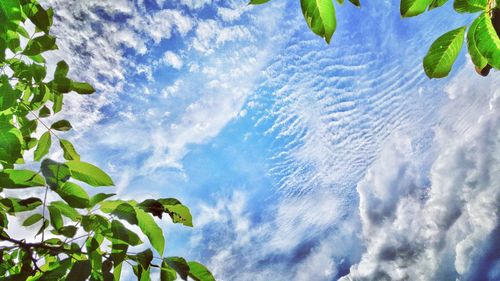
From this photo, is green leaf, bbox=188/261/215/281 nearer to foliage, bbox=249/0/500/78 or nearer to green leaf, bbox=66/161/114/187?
green leaf, bbox=66/161/114/187

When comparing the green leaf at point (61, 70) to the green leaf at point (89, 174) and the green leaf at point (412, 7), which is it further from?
the green leaf at point (412, 7)

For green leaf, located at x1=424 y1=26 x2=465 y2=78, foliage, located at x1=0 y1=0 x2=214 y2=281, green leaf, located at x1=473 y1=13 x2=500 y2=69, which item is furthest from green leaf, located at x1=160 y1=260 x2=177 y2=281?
green leaf, located at x1=473 y1=13 x2=500 y2=69

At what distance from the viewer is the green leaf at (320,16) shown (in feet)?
3.17

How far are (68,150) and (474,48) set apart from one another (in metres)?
2.27

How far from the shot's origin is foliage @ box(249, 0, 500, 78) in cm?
79

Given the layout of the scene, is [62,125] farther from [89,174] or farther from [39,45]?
[89,174]

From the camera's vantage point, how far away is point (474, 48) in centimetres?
85

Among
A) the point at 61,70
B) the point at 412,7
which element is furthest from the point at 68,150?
the point at 412,7

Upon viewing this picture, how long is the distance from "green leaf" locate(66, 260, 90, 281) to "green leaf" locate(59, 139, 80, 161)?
4.20 feet

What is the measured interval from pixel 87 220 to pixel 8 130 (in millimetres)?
448

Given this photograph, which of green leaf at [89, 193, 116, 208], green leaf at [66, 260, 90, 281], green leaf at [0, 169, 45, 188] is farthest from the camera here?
green leaf at [89, 193, 116, 208]

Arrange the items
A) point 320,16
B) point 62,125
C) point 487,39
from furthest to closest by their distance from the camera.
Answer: point 62,125 → point 320,16 → point 487,39

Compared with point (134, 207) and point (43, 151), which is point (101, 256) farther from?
point (43, 151)

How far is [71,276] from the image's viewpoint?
1157 millimetres
